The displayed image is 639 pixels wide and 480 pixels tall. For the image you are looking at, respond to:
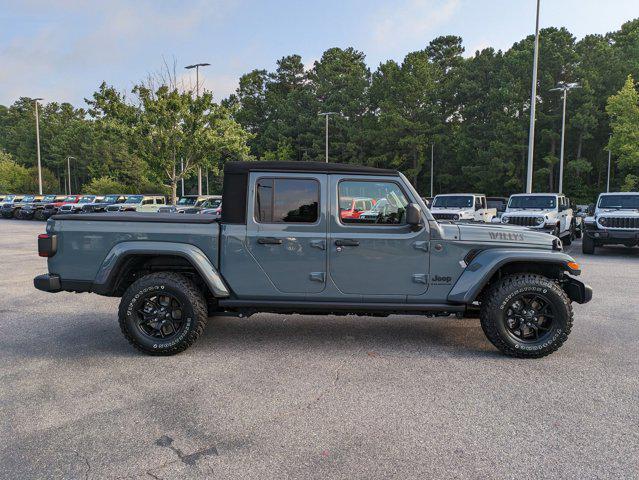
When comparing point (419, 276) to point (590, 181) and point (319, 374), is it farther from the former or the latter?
point (590, 181)

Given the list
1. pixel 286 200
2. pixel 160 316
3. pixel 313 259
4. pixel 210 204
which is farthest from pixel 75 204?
pixel 313 259

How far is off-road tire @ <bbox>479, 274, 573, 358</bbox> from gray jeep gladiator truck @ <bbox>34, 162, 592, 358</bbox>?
11 millimetres

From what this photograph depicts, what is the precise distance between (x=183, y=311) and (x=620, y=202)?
13.5 m

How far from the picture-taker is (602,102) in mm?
44719

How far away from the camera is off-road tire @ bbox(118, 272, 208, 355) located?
15.5 feet

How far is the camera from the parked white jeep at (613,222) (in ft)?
41.5

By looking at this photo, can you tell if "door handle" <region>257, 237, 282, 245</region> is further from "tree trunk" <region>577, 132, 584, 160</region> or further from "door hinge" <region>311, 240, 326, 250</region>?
"tree trunk" <region>577, 132, 584, 160</region>

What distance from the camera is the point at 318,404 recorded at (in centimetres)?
373

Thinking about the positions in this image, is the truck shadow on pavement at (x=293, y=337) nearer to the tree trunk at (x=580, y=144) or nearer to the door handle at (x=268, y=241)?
the door handle at (x=268, y=241)

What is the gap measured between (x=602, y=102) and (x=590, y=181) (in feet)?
41.5

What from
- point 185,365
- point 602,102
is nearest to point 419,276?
point 185,365

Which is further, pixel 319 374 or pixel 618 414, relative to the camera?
pixel 319 374

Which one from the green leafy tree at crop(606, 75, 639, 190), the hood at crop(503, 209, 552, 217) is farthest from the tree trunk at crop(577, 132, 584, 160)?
the hood at crop(503, 209, 552, 217)

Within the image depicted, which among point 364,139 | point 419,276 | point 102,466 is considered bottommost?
point 102,466
